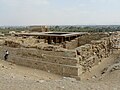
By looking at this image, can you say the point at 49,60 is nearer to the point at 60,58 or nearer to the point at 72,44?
the point at 60,58

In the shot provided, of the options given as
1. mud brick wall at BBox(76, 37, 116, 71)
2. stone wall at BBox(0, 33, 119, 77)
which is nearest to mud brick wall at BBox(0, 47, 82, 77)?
stone wall at BBox(0, 33, 119, 77)

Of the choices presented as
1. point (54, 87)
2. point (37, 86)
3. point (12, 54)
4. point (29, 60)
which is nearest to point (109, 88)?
point (54, 87)

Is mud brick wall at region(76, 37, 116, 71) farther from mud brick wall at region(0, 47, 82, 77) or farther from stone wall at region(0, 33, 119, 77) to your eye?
mud brick wall at region(0, 47, 82, 77)

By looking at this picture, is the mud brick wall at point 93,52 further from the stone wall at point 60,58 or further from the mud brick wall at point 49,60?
the mud brick wall at point 49,60

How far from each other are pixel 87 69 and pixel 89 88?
237 inches

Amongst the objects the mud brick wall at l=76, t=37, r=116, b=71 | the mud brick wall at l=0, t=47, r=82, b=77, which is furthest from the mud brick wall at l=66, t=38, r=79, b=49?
the mud brick wall at l=0, t=47, r=82, b=77

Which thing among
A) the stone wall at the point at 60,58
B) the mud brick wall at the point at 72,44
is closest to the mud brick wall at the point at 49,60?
the stone wall at the point at 60,58

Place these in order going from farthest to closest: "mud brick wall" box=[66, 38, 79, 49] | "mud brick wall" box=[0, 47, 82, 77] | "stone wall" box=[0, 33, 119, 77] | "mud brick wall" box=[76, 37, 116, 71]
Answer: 1. "mud brick wall" box=[66, 38, 79, 49]
2. "mud brick wall" box=[76, 37, 116, 71]
3. "stone wall" box=[0, 33, 119, 77]
4. "mud brick wall" box=[0, 47, 82, 77]

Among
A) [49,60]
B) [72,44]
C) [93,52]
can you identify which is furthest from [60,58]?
[72,44]

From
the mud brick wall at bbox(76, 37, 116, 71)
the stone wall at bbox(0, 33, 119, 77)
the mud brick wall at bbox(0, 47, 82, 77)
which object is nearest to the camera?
the mud brick wall at bbox(0, 47, 82, 77)

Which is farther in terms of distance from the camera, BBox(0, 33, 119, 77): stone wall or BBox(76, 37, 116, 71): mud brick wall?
BBox(76, 37, 116, 71): mud brick wall

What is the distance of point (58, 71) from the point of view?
1157 centimetres

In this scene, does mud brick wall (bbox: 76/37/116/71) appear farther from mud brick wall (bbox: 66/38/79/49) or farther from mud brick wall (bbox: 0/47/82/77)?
mud brick wall (bbox: 66/38/79/49)

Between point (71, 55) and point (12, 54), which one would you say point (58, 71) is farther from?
point (12, 54)
